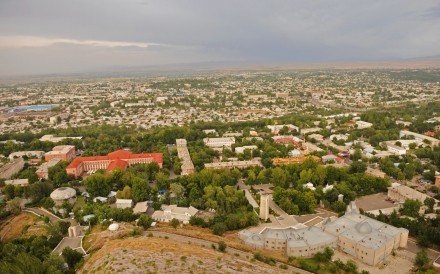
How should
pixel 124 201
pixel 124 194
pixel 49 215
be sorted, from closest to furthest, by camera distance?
pixel 49 215, pixel 124 201, pixel 124 194

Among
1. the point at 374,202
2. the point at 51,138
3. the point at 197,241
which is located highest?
the point at 51,138

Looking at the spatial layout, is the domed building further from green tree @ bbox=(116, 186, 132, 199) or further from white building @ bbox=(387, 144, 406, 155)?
white building @ bbox=(387, 144, 406, 155)

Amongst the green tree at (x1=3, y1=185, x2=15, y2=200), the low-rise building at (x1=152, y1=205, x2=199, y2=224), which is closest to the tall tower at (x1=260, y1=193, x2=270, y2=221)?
the low-rise building at (x1=152, y1=205, x2=199, y2=224)

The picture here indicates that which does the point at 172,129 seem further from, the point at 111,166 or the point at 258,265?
the point at 258,265

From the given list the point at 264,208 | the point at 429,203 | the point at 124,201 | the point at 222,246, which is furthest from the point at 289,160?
the point at 222,246

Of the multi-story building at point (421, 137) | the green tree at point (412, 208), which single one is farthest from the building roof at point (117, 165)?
the multi-story building at point (421, 137)

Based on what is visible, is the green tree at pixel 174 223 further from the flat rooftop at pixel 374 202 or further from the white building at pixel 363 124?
the white building at pixel 363 124

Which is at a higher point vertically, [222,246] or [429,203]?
[429,203]

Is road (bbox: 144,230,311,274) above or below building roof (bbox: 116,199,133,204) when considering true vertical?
below

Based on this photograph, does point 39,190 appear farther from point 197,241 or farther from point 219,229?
point 219,229
